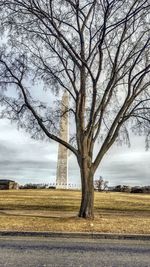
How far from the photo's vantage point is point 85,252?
11.9m

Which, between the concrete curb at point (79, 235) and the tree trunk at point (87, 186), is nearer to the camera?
the concrete curb at point (79, 235)

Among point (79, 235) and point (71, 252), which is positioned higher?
point (79, 235)

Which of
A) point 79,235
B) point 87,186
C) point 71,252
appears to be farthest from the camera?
point 87,186

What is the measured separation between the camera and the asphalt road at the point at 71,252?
1005cm

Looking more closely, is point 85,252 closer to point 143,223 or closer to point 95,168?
point 143,223

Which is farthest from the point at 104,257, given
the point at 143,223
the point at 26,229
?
the point at 143,223

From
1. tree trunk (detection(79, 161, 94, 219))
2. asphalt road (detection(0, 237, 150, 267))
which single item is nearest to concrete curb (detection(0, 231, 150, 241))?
asphalt road (detection(0, 237, 150, 267))

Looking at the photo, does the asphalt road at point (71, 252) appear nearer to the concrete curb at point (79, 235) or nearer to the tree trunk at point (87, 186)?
the concrete curb at point (79, 235)

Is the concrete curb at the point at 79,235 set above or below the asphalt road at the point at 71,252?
above

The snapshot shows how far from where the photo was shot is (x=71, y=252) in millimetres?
11836

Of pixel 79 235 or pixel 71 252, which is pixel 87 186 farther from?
pixel 71 252

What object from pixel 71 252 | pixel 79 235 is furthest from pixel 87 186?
pixel 71 252

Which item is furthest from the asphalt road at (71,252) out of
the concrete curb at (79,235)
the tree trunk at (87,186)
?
the tree trunk at (87,186)

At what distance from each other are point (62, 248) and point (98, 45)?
37.1ft
